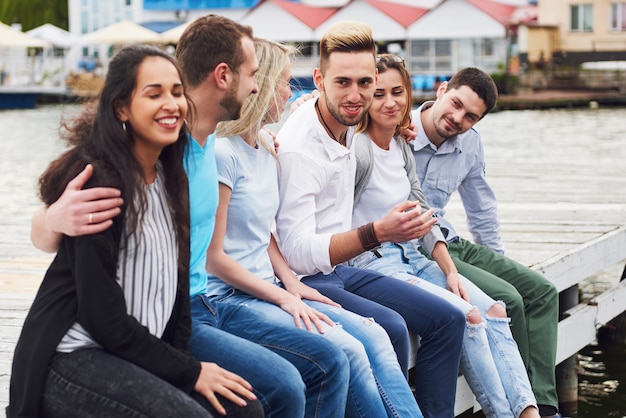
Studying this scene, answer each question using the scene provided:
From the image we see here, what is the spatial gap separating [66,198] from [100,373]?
420 millimetres

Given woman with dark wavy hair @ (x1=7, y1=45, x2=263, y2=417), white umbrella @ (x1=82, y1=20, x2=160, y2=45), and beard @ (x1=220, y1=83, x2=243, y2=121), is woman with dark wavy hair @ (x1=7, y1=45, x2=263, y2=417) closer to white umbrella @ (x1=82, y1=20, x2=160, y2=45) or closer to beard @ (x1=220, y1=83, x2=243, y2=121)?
beard @ (x1=220, y1=83, x2=243, y2=121)

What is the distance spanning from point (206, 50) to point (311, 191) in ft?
2.40

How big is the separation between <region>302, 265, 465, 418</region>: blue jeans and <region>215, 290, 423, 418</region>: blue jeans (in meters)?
0.34

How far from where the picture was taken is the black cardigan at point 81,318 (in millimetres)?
2566

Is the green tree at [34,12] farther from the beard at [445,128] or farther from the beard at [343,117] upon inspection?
the beard at [343,117]

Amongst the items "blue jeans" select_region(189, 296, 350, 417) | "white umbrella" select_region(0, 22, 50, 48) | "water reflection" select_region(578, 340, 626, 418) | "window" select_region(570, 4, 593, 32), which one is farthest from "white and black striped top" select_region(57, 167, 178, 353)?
"window" select_region(570, 4, 593, 32)

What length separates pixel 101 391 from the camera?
101 inches

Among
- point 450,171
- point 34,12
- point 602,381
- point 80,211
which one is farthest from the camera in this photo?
point 34,12

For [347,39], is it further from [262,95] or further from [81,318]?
[81,318]

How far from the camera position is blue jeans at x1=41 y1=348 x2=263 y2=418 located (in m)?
2.57

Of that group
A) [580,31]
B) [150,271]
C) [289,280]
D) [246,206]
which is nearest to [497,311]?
[289,280]

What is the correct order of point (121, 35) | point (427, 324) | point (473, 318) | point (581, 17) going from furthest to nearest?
point (581, 17), point (121, 35), point (473, 318), point (427, 324)

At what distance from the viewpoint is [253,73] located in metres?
3.29

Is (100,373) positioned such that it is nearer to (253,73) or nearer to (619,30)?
(253,73)
